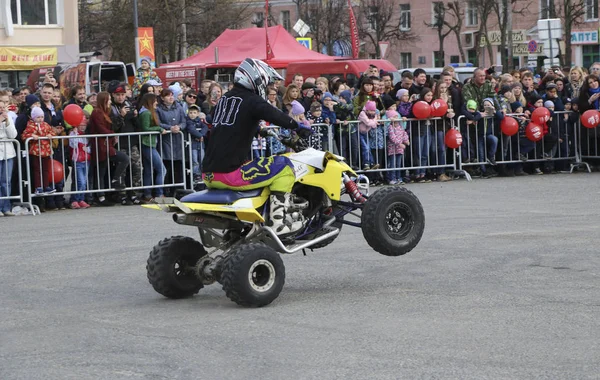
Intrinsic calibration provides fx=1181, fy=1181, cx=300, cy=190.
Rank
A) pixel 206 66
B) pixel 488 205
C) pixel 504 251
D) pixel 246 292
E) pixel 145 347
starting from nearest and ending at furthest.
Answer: pixel 145 347, pixel 246 292, pixel 504 251, pixel 488 205, pixel 206 66

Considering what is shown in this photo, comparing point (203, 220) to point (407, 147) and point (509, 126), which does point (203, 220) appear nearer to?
point (407, 147)

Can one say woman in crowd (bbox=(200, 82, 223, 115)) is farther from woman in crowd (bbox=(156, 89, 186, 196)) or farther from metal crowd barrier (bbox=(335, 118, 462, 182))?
metal crowd barrier (bbox=(335, 118, 462, 182))

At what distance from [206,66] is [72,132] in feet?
80.2

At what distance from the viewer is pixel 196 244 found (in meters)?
9.72

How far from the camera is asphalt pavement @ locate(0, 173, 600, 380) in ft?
23.2

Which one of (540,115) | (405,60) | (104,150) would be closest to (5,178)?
(104,150)

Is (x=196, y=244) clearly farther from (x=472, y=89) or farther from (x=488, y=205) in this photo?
(x=472, y=89)

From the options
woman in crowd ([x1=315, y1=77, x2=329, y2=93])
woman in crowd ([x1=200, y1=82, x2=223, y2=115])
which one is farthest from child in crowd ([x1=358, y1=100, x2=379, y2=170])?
woman in crowd ([x1=200, y1=82, x2=223, y2=115])

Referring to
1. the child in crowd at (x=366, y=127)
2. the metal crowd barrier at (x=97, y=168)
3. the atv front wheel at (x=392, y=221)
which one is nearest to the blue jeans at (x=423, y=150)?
the child in crowd at (x=366, y=127)

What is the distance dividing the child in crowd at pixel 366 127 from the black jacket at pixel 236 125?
9.90 metres

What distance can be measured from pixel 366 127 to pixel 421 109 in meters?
0.99

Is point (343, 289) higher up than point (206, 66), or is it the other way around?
point (206, 66)

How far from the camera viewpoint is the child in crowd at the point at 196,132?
725 inches

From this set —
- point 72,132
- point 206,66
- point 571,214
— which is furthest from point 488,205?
point 206,66
